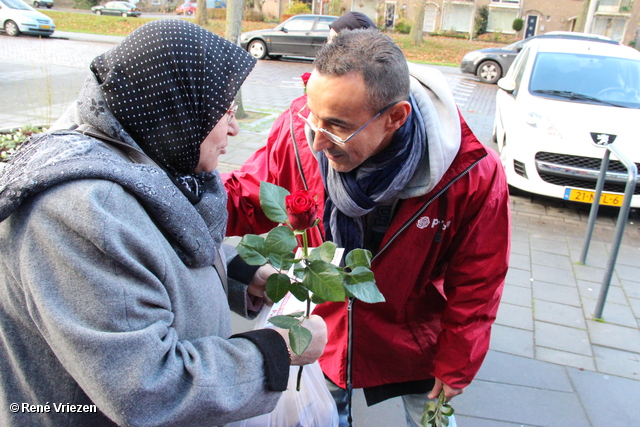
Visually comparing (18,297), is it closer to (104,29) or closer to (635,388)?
(635,388)

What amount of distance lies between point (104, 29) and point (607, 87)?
920 inches

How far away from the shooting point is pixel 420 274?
196 cm

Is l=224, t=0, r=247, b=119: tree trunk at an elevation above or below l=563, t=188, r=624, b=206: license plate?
above

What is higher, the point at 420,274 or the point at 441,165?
the point at 441,165

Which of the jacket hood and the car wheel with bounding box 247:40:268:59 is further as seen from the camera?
the car wheel with bounding box 247:40:268:59

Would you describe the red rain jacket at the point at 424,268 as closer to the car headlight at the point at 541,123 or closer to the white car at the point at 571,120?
the white car at the point at 571,120

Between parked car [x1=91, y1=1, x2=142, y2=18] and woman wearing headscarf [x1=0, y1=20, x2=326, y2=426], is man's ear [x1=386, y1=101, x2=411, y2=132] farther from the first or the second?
parked car [x1=91, y1=1, x2=142, y2=18]

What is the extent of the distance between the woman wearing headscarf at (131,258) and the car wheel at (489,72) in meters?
15.5

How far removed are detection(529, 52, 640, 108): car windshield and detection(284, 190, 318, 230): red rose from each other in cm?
603

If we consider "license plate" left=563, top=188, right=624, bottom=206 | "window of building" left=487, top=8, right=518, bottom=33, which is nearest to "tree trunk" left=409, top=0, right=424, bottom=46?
"window of building" left=487, top=8, right=518, bottom=33

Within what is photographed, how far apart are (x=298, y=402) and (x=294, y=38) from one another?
16129 millimetres

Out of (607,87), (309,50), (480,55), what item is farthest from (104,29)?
(607,87)

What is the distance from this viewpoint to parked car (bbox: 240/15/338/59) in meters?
16.3

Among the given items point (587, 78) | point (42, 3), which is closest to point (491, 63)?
point (587, 78)
